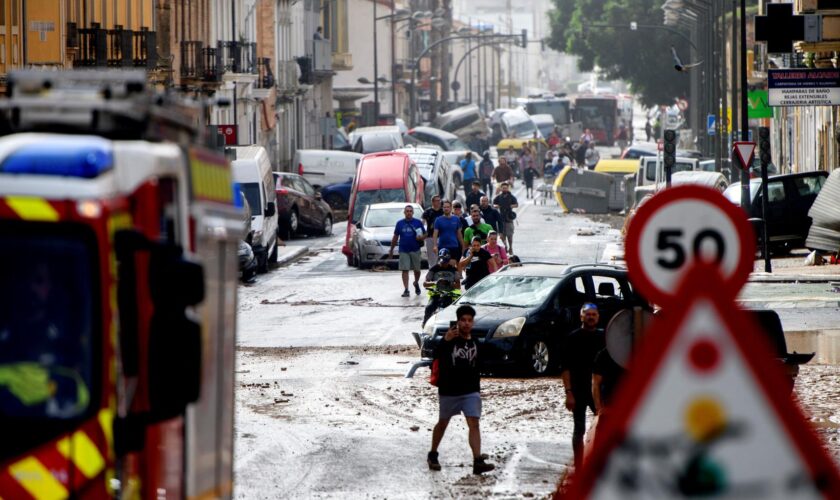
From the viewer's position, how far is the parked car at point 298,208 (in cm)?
4231

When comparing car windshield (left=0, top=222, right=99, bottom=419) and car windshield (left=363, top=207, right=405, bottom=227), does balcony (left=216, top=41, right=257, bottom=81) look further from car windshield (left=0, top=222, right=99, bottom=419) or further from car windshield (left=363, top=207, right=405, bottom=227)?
car windshield (left=0, top=222, right=99, bottom=419)

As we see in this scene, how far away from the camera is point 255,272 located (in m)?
33.3

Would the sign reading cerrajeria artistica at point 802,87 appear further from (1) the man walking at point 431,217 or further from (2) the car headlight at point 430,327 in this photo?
(2) the car headlight at point 430,327

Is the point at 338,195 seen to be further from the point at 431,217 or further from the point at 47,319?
the point at 47,319

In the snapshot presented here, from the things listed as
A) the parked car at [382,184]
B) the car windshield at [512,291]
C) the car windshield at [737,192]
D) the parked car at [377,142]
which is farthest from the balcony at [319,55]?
the car windshield at [512,291]

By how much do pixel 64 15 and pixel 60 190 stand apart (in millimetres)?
31103

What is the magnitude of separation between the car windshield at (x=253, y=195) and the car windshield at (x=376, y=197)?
4199 mm

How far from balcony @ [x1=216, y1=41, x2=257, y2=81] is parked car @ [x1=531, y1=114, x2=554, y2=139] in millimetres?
43909

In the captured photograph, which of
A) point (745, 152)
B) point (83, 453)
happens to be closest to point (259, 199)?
point (745, 152)

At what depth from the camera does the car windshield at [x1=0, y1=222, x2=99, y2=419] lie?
664 cm

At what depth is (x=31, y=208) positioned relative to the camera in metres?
6.68

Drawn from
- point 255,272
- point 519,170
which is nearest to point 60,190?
point 255,272

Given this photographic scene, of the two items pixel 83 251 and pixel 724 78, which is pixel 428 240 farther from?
pixel 724 78

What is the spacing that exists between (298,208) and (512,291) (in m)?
22.8
